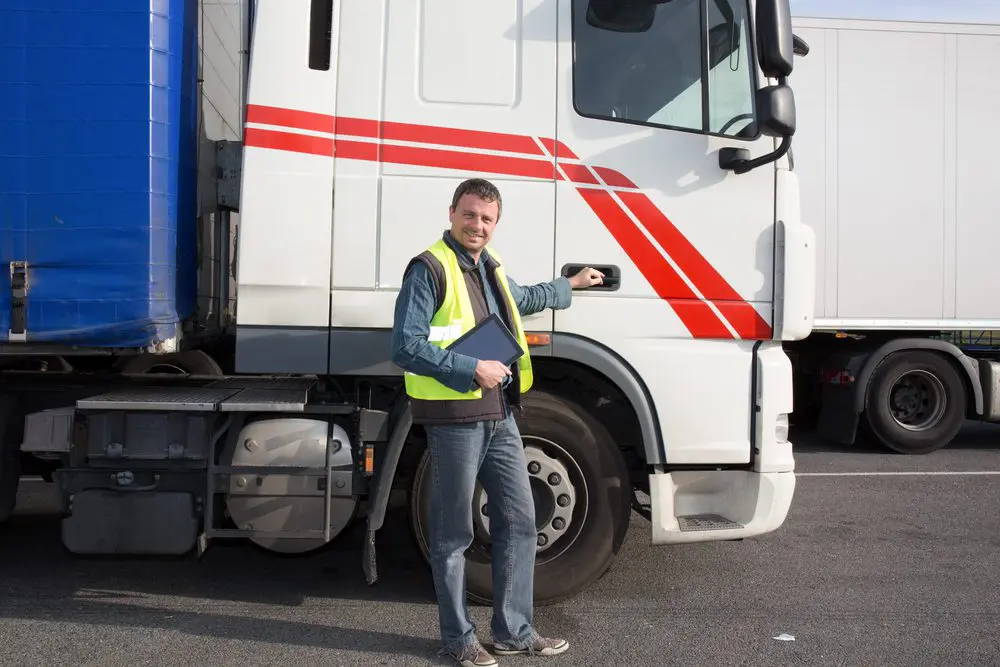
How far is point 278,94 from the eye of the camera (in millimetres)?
3582

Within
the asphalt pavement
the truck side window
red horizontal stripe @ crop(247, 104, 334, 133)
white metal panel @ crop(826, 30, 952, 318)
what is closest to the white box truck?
white metal panel @ crop(826, 30, 952, 318)

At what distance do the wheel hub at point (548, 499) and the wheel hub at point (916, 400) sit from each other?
567 centimetres

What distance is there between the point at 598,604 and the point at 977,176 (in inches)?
249

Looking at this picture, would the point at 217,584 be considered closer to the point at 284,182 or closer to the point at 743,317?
the point at 284,182

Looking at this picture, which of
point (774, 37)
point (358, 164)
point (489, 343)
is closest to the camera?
point (489, 343)

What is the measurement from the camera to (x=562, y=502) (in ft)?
12.4

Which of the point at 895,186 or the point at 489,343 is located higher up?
the point at 895,186

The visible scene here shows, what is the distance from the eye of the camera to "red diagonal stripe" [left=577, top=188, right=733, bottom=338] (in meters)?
3.70

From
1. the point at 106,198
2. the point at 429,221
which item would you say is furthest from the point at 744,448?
the point at 106,198

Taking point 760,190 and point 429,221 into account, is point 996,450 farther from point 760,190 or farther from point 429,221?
point 429,221

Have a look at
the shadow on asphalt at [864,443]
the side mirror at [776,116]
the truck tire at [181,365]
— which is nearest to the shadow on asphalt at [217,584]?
the truck tire at [181,365]

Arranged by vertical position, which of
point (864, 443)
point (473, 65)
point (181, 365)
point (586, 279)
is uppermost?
point (473, 65)

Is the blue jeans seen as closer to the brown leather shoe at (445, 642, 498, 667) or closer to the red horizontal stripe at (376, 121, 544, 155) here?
the brown leather shoe at (445, 642, 498, 667)

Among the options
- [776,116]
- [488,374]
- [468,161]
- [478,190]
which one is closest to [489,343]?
[488,374]
